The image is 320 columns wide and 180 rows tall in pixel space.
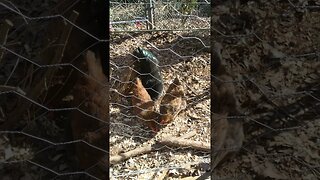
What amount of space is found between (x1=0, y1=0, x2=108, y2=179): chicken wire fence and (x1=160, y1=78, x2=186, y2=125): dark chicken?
1.76 metres

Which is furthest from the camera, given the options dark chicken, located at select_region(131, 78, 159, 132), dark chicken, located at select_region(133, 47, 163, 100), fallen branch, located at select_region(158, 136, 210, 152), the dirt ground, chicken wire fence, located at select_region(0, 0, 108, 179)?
dark chicken, located at select_region(133, 47, 163, 100)

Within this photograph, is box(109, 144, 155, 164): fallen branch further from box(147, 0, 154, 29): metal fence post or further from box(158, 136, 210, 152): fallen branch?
box(147, 0, 154, 29): metal fence post

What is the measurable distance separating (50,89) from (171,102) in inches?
74.0

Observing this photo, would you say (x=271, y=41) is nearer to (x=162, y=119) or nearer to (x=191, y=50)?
(x=162, y=119)

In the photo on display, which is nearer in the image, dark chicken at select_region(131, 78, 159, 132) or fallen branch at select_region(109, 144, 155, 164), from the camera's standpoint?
fallen branch at select_region(109, 144, 155, 164)

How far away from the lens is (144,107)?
2.81 meters

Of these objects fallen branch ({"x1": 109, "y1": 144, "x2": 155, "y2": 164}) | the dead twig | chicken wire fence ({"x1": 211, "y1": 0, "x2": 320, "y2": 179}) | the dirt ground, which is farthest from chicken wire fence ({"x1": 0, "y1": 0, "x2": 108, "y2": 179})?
fallen branch ({"x1": 109, "y1": 144, "x2": 155, "y2": 164})

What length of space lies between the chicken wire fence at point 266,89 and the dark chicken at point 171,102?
5.65 ft

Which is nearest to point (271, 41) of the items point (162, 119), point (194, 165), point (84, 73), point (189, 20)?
point (84, 73)

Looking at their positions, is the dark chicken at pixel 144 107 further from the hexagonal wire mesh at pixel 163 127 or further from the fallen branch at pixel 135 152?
the fallen branch at pixel 135 152

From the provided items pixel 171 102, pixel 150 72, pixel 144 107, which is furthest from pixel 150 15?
pixel 144 107

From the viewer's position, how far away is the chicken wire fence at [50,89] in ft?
3.40

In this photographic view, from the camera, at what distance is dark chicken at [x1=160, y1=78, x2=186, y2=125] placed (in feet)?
9.39

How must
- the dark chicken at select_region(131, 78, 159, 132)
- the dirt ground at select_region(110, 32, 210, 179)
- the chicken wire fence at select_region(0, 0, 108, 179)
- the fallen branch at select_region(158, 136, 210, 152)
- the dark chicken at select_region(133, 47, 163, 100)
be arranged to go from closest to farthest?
1. the chicken wire fence at select_region(0, 0, 108, 179)
2. the dirt ground at select_region(110, 32, 210, 179)
3. the fallen branch at select_region(158, 136, 210, 152)
4. the dark chicken at select_region(131, 78, 159, 132)
5. the dark chicken at select_region(133, 47, 163, 100)
